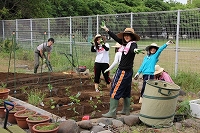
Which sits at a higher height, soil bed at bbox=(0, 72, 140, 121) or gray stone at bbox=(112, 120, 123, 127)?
soil bed at bbox=(0, 72, 140, 121)

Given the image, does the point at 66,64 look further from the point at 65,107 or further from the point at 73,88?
the point at 65,107

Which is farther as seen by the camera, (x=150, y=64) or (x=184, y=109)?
(x=150, y=64)

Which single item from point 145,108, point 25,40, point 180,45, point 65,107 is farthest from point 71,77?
point 25,40

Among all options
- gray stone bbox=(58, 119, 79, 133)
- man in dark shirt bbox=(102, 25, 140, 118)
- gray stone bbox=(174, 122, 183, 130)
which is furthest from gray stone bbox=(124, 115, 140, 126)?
gray stone bbox=(58, 119, 79, 133)

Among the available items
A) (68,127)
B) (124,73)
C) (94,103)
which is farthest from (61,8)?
(68,127)

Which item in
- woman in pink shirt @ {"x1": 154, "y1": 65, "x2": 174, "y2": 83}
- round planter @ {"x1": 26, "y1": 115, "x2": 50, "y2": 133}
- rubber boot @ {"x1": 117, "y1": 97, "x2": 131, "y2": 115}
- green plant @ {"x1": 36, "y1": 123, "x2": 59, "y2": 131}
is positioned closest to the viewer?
green plant @ {"x1": 36, "y1": 123, "x2": 59, "y2": 131}

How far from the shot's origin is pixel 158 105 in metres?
4.43

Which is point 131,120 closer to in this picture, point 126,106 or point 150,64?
point 126,106

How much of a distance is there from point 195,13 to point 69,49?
20.9 ft

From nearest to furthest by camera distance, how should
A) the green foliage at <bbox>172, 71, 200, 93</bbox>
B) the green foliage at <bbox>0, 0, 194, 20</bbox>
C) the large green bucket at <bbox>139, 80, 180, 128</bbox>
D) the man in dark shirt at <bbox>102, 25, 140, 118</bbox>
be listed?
1. the large green bucket at <bbox>139, 80, 180, 128</bbox>
2. the man in dark shirt at <bbox>102, 25, 140, 118</bbox>
3. the green foliage at <bbox>172, 71, 200, 93</bbox>
4. the green foliage at <bbox>0, 0, 194, 20</bbox>

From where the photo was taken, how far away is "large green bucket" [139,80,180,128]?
4410 mm

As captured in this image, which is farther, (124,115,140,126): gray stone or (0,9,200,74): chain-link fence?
(0,9,200,74): chain-link fence

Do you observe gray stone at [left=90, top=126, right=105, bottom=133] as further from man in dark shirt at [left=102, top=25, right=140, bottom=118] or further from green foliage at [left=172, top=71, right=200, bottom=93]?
green foliage at [left=172, top=71, right=200, bottom=93]

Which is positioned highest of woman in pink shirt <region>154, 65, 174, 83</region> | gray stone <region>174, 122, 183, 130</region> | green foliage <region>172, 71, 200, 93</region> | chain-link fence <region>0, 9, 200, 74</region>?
chain-link fence <region>0, 9, 200, 74</region>
